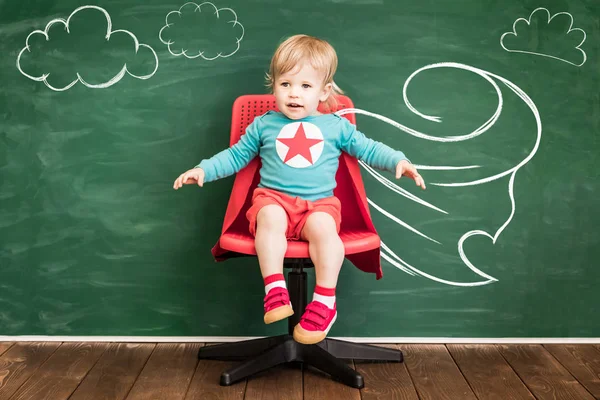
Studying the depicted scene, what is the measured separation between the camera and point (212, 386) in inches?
77.3

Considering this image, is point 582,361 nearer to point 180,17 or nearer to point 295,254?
point 295,254

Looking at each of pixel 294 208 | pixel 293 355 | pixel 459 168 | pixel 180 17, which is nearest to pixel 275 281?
pixel 294 208

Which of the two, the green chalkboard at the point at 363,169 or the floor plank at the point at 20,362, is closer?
the floor plank at the point at 20,362

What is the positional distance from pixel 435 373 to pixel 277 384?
52 cm

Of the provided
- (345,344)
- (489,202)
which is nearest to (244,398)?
(345,344)

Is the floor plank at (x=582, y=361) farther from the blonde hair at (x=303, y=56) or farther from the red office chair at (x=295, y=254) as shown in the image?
the blonde hair at (x=303, y=56)

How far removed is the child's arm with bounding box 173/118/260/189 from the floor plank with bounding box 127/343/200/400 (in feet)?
2.03

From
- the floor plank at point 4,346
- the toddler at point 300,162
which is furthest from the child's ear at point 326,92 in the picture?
the floor plank at point 4,346

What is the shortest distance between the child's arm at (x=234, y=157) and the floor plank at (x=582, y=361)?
1285mm

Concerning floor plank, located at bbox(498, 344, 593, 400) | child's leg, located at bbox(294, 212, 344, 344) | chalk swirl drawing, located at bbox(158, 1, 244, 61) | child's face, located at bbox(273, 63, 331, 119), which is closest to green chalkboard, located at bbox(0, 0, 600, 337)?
chalk swirl drawing, located at bbox(158, 1, 244, 61)

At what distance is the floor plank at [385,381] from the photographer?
191cm

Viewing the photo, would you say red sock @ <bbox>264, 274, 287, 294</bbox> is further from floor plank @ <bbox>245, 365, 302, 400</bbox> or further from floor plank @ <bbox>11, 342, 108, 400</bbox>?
floor plank @ <bbox>11, 342, 108, 400</bbox>

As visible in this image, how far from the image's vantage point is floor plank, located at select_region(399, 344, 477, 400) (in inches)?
75.7

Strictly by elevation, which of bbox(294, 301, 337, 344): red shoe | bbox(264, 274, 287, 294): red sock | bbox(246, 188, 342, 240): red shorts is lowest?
bbox(294, 301, 337, 344): red shoe
